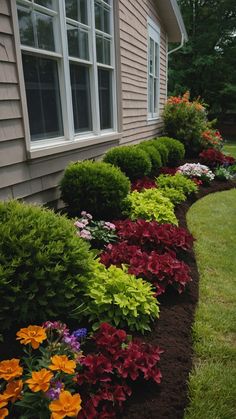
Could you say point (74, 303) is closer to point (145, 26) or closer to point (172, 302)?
point (172, 302)

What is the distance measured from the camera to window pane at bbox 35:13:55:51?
3684 millimetres

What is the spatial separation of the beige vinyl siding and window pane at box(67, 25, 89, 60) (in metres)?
1.72

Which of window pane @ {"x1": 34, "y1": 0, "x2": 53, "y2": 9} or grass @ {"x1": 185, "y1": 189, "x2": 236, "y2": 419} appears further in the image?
window pane @ {"x1": 34, "y1": 0, "x2": 53, "y2": 9}

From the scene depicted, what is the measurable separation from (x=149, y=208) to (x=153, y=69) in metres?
6.87

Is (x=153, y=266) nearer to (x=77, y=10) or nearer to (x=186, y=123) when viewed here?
(x=77, y=10)

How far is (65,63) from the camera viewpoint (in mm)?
4062

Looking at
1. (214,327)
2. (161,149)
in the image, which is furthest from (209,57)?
(214,327)

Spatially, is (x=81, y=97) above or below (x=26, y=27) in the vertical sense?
below

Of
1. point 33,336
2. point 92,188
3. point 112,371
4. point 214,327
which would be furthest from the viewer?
point 92,188

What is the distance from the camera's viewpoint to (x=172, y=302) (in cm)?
284

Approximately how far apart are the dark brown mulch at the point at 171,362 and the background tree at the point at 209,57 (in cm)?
2090

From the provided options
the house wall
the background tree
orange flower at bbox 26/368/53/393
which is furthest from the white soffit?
the background tree

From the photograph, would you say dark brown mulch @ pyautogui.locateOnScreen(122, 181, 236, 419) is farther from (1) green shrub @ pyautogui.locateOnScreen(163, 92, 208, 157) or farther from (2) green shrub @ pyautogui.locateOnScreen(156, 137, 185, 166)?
(1) green shrub @ pyautogui.locateOnScreen(163, 92, 208, 157)

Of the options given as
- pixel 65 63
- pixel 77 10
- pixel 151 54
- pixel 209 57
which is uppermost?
pixel 209 57
